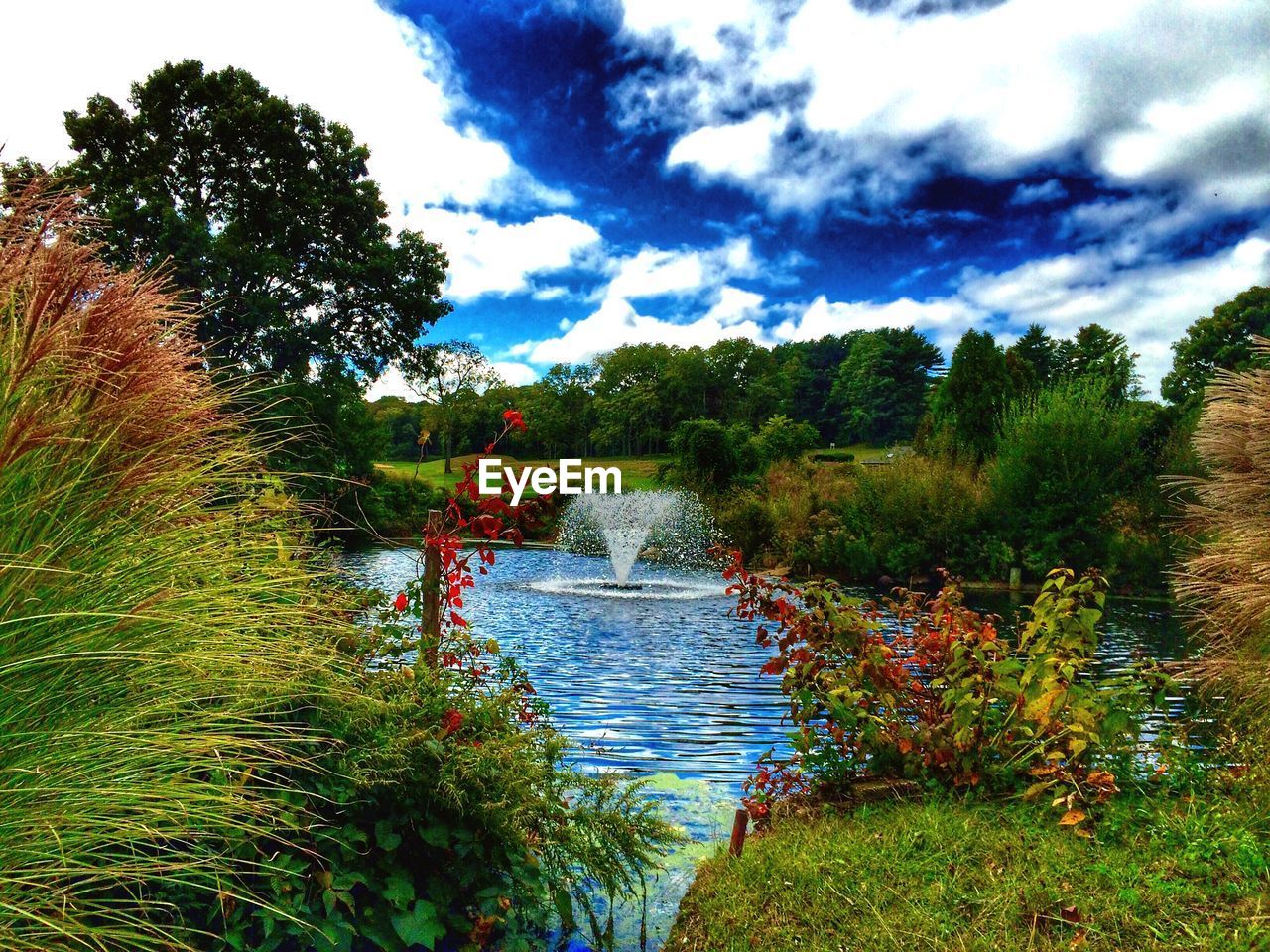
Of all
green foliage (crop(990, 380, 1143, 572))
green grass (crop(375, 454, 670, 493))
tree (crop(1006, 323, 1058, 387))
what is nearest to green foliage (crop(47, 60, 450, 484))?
green grass (crop(375, 454, 670, 493))

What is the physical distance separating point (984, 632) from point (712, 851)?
1669 mm

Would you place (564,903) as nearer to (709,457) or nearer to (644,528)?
(644,528)

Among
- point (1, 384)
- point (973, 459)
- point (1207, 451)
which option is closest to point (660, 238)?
point (973, 459)

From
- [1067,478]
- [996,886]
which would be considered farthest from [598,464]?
[996,886]

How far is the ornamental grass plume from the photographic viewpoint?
13.8ft

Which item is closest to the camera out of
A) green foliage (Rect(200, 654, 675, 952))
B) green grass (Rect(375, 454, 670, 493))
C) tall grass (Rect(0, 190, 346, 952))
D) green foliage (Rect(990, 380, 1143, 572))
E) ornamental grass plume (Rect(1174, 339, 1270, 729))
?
tall grass (Rect(0, 190, 346, 952))

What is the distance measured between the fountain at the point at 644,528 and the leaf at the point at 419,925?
17.3 metres

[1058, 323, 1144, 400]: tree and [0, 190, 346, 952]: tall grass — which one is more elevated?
[1058, 323, 1144, 400]: tree

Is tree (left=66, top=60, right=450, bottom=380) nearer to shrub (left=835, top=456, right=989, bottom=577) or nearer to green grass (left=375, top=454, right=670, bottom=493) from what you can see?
green grass (left=375, top=454, right=670, bottom=493)

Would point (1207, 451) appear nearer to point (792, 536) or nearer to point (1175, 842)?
point (1175, 842)

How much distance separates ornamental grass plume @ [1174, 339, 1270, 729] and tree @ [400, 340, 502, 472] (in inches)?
1434

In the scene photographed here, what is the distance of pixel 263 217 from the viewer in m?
21.9

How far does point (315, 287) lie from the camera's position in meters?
22.1

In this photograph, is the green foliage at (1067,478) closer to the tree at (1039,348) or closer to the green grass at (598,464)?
the green grass at (598,464)
